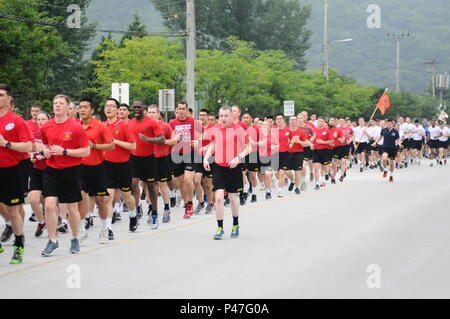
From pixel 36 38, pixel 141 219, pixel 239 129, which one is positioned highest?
pixel 36 38

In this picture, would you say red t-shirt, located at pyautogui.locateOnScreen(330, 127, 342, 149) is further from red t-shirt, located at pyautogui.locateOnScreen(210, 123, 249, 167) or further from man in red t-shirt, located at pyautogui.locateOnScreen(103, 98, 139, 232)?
man in red t-shirt, located at pyautogui.locateOnScreen(103, 98, 139, 232)

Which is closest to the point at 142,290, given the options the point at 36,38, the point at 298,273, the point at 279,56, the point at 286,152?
the point at 298,273

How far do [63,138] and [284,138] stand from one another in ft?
37.5

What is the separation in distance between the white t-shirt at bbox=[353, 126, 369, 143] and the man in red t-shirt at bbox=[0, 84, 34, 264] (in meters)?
25.9

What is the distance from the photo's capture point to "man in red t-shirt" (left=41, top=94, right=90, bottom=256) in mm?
10258

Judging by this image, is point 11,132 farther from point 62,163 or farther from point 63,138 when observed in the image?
point 62,163

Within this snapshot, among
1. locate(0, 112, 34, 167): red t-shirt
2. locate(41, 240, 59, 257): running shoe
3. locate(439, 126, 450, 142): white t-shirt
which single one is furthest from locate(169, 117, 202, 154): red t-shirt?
locate(439, 126, 450, 142): white t-shirt

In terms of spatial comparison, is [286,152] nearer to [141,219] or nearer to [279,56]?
[141,219]

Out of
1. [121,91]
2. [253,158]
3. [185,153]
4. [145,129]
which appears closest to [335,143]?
[253,158]

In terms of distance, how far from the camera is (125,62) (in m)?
43.2

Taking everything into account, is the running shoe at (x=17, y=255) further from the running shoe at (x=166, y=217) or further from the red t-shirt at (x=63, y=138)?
the running shoe at (x=166, y=217)

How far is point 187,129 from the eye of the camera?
1553 centimetres

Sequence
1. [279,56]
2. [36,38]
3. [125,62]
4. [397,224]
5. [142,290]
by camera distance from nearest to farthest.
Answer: [142,290] → [397,224] → [36,38] → [125,62] → [279,56]
